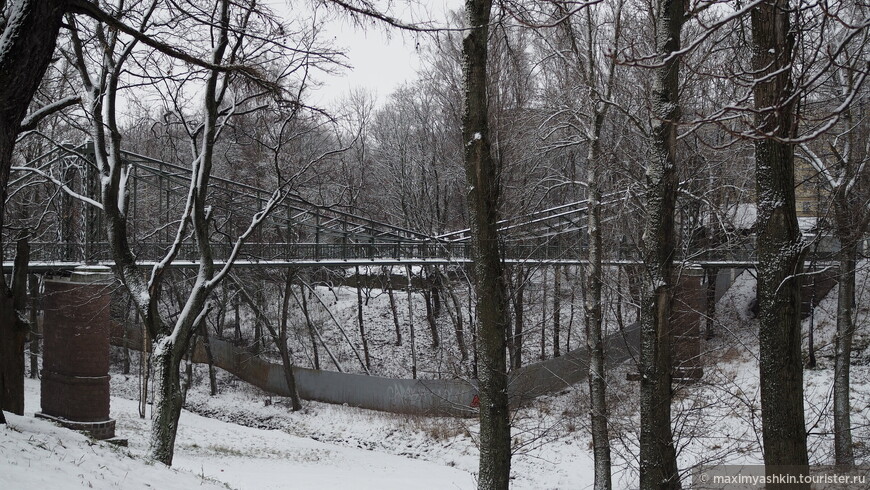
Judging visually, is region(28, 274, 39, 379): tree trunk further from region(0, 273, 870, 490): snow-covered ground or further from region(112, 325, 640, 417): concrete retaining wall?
region(112, 325, 640, 417): concrete retaining wall

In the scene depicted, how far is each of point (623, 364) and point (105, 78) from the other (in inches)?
646

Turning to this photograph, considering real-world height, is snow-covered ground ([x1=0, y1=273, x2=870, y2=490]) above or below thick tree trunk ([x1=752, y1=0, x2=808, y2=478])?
below

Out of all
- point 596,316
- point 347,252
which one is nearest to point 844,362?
point 596,316

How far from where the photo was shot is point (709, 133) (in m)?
16.7

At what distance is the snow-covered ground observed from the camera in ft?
20.0

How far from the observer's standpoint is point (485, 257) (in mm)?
5684

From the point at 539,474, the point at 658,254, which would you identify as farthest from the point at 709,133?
the point at 658,254

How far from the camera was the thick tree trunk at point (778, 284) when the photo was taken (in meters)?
4.77

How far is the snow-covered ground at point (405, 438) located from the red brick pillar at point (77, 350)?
133 cm

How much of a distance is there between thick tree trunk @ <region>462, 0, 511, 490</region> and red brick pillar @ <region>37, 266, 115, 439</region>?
12.3 meters

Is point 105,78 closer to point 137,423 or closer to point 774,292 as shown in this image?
point 774,292

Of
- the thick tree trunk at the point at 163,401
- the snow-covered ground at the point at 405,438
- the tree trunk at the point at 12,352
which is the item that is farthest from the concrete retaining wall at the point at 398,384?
the tree trunk at the point at 12,352

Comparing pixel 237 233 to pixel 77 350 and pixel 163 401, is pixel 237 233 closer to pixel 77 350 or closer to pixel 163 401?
pixel 77 350

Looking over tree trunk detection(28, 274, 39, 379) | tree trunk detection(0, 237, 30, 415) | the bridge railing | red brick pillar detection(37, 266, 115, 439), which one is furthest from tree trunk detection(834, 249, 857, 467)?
tree trunk detection(28, 274, 39, 379)
